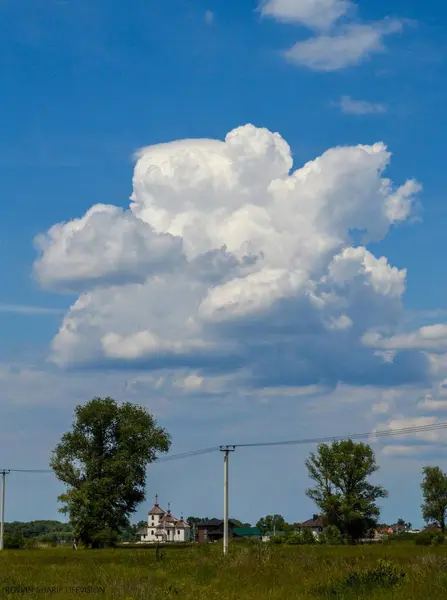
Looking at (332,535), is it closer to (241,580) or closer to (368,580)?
(241,580)

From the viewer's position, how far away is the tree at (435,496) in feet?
462

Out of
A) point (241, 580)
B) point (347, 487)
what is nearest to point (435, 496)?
point (347, 487)

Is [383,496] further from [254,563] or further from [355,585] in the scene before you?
[355,585]

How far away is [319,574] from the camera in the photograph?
1430 inches

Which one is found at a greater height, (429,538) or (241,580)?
(241,580)

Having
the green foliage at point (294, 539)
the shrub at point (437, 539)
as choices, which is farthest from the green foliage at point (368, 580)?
the green foliage at point (294, 539)

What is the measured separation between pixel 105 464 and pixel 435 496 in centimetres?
6604

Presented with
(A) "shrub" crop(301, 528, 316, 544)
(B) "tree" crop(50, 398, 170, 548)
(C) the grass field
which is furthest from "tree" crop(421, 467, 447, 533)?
(C) the grass field

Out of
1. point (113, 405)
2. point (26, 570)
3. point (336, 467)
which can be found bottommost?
point (26, 570)

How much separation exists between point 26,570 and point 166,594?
18.9 meters

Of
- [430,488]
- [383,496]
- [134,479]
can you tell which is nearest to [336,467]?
[383,496]

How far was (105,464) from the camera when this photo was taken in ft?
323

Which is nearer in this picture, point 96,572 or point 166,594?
point 166,594

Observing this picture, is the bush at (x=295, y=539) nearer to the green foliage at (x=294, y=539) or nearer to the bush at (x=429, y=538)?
the green foliage at (x=294, y=539)
